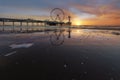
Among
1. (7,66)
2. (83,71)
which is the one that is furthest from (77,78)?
(7,66)

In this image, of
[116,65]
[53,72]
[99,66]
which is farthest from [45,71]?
[116,65]

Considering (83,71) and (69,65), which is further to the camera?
(69,65)

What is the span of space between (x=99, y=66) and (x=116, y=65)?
0.83 m

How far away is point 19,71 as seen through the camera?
532 centimetres

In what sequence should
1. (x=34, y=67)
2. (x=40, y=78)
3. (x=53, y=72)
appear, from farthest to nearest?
(x=34, y=67)
(x=53, y=72)
(x=40, y=78)

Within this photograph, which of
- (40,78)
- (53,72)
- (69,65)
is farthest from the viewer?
(69,65)

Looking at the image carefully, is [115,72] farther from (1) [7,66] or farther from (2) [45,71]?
(1) [7,66]

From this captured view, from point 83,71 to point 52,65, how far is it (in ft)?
4.68

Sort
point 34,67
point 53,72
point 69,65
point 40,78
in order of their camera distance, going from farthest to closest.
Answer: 1. point 69,65
2. point 34,67
3. point 53,72
4. point 40,78

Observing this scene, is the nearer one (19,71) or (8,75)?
(8,75)

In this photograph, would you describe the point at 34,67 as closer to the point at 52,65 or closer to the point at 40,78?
the point at 52,65

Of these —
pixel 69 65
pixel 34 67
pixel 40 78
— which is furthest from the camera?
pixel 69 65

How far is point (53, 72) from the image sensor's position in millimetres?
5312

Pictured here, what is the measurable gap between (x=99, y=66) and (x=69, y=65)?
1.32 m
